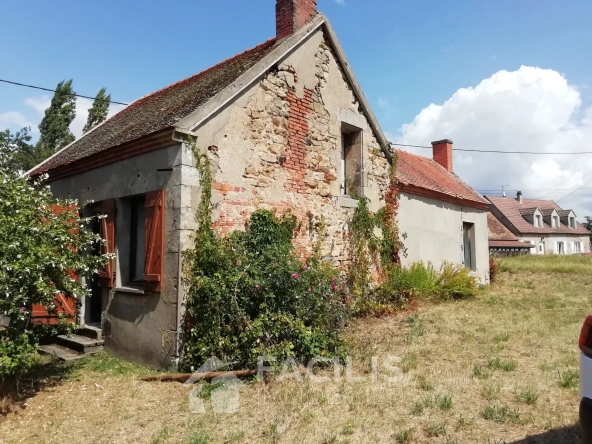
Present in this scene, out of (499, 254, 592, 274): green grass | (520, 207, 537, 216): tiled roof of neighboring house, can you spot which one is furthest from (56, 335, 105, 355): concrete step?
(520, 207, 537, 216): tiled roof of neighboring house

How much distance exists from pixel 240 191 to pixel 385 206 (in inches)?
190

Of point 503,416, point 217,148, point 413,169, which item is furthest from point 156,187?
point 413,169

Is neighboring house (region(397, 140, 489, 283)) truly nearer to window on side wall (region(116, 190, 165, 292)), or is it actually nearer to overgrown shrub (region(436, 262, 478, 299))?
overgrown shrub (region(436, 262, 478, 299))

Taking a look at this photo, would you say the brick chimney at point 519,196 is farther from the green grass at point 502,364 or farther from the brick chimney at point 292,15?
the green grass at point 502,364

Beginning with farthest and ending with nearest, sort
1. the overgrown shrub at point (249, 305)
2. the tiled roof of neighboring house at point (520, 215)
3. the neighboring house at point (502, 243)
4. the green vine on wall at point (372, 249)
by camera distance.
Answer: the tiled roof of neighboring house at point (520, 215) → the neighboring house at point (502, 243) → the green vine on wall at point (372, 249) → the overgrown shrub at point (249, 305)

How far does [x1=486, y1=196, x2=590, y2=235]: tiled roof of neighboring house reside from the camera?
39588mm

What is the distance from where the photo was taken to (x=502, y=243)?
29719 millimetres

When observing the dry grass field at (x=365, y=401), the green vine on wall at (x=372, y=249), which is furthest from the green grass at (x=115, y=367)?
the green vine on wall at (x=372, y=249)

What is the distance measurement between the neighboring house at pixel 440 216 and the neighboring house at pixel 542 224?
24352 millimetres

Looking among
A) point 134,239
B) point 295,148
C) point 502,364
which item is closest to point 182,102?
point 295,148

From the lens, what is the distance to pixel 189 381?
6.01 m

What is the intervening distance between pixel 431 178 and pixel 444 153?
433cm

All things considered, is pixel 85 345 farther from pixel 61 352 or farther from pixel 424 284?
pixel 424 284

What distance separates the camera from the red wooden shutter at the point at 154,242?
686 cm
